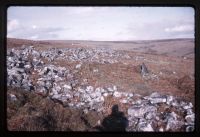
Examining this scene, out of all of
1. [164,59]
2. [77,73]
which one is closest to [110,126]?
[77,73]

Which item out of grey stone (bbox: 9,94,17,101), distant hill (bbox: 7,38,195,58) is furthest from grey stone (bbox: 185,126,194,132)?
grey stone (bbox: 9,94,17,101)

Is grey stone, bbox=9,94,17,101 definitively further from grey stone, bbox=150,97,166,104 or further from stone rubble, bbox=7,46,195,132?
grey stone, bbox=150,97,166,104

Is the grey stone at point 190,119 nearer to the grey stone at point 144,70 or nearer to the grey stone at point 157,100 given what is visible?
the grey stone at point 157,100

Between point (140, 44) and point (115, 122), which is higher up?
point (140, 44)

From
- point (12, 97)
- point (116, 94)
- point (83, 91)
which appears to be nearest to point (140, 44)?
point (116, 94)

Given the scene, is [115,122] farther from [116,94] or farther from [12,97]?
[12,97]

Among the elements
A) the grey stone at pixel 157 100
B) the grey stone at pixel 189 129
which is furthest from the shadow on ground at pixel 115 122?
the grey stone at pixel 189 129
